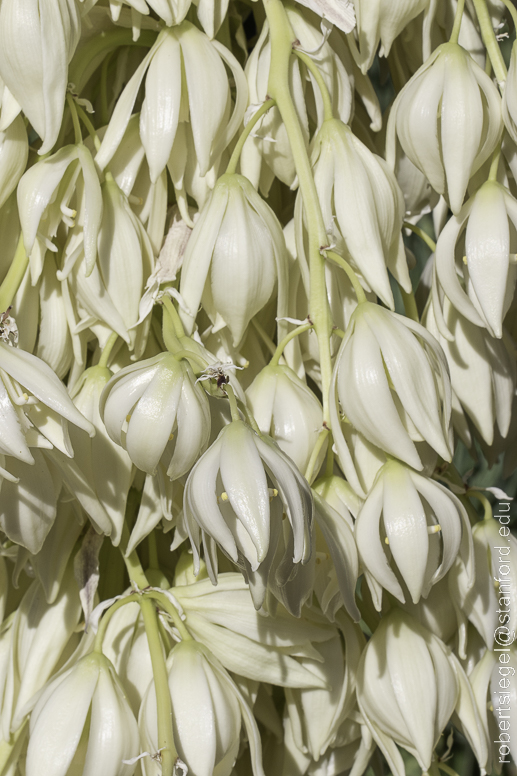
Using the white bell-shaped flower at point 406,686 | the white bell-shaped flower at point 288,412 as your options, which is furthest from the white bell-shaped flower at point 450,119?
the white bell-shaped flower at point 406,686

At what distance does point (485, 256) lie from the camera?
0.41 m

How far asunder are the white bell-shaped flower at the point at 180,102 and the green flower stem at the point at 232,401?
127 mm

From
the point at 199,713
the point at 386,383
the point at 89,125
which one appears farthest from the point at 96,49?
the point at 199,713

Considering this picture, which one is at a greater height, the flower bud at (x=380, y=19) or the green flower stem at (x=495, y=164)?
the flower bud at (x=380, y=19)

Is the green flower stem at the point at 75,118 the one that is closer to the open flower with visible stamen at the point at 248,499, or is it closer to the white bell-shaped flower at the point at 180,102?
the white bell-shaped flower at the point at 180,102

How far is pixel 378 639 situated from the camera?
42 centimetres

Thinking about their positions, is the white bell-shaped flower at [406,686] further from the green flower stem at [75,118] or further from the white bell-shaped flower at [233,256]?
the green flower stem at [75,118]

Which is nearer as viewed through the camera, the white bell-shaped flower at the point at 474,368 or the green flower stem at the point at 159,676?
the green flower stem at the point at 159,676

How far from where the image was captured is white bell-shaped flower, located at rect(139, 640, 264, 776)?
1.21 feet

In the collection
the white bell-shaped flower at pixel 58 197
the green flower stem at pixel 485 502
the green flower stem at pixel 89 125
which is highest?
the green flower stem at pixel 89 125

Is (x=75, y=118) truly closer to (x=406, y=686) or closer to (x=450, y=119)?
(x=450, y=119)

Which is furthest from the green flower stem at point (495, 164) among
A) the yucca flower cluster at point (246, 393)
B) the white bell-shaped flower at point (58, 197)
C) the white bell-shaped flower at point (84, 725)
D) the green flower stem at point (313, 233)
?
the white bell-shaped flower at point (84, 725)

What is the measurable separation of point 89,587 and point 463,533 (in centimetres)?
21

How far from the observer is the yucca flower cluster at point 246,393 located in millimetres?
359
